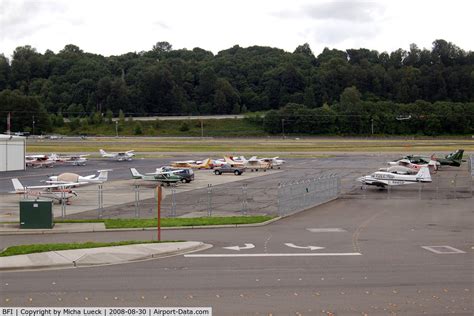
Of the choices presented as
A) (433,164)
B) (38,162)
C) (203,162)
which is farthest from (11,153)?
(433,164)

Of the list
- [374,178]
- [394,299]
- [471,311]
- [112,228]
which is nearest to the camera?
[471,311]

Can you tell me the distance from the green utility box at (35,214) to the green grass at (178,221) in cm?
277

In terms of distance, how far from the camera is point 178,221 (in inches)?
1200

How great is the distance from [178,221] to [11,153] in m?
45.7

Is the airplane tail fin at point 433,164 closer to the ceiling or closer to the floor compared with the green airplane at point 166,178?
closer to the ceiling

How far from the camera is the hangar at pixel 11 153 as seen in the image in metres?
68.6

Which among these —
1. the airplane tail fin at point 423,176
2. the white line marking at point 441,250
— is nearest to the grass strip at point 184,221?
the white line marking at point 441,250

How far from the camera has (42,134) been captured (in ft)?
556

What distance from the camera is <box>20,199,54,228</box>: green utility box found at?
91.7ft

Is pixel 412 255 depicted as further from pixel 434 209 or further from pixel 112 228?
pixel 434 209

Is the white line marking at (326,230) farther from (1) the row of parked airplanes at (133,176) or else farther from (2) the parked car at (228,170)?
(2) the parked car at (228,170)

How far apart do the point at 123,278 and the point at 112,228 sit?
1114cm

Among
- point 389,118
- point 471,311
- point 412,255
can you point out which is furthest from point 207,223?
point 389,118

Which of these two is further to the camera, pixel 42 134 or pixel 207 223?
pixel 42 134
